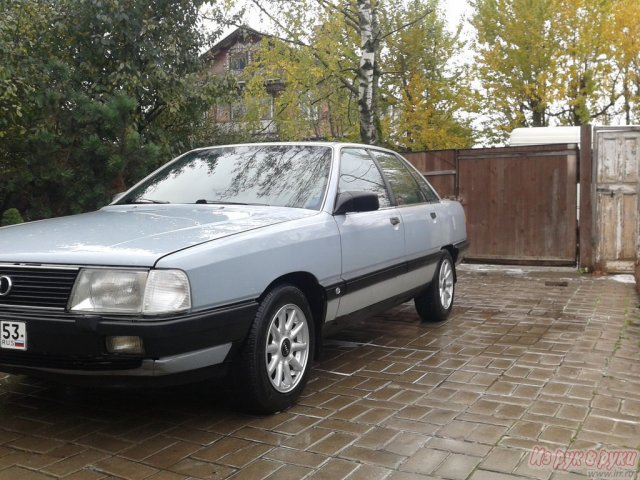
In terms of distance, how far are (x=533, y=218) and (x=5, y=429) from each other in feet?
28.9

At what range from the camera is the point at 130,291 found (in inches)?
118

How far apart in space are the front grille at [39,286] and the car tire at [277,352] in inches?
37.5

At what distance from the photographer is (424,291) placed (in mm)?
6031

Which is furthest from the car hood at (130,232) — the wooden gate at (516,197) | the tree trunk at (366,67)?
the tree trunk at (366,67)

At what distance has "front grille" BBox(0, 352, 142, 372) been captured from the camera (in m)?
3.02

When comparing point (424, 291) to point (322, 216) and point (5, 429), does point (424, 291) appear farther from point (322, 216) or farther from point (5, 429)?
point (5, 429)

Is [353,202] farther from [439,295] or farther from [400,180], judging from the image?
[439,295]

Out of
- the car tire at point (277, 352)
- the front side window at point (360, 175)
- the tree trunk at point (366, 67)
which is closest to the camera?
the car tire at point (277, 352)

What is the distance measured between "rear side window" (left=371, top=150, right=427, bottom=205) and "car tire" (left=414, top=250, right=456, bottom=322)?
0.72 meters

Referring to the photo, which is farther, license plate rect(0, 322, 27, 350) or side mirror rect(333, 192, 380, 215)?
side mirror rect(333, 192, 380, 215)

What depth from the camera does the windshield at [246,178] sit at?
4352 mm

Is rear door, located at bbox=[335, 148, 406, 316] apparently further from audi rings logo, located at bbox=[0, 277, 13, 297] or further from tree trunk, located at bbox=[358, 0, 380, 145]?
tree trunk, located at bbox=[358, 0, 380, 145]

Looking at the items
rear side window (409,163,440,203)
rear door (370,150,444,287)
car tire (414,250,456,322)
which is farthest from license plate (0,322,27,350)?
rear side window (409,163,440,203)

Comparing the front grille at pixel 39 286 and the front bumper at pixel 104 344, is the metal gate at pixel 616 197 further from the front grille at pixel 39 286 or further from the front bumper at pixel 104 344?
the front grille at pixel 39 286
